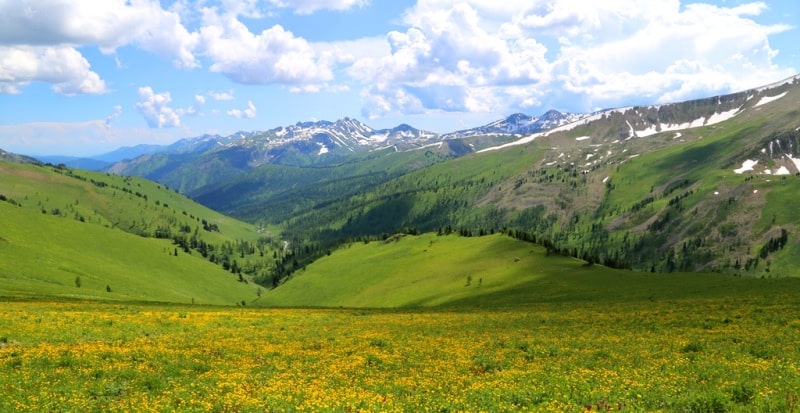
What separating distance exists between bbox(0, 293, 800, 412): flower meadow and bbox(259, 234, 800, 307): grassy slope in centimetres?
3582

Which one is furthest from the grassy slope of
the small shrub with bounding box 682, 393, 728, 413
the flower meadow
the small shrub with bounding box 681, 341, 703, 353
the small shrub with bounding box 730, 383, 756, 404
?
the small shrub with bounding box 682, 393, 728, 413

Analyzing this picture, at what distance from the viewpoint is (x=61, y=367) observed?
2300 cm

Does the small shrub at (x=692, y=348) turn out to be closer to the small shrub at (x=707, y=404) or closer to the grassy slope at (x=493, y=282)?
the small shrub at (x=707, y=404)

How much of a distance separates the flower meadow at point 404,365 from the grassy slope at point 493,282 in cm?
3582

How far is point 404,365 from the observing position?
26547 mm

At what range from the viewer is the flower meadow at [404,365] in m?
17.6

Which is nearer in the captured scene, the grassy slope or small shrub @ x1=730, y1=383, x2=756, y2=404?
small shrub @ x1=730, y1=383, x2=756, y2=404

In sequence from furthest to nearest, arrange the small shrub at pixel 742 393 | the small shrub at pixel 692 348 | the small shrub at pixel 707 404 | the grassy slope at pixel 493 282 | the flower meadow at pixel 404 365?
the grassy slope at pixel 493 282 → the small shrub at pixel 692 348 → the flower meadow at pixel 404 365 → the small shrub at pixel 742 393 → the small shrub at pixel 707 404

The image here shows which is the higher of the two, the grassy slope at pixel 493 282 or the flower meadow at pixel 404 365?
the flower meadow at pixel 404 365

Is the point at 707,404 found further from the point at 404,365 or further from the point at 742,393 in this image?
the point at 404,365

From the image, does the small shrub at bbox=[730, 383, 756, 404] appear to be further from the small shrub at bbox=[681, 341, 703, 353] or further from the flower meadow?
the small shrub at bbox=[681, 341, 703, 353]

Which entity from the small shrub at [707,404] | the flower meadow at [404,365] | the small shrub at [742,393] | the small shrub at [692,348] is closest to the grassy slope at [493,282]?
the flower meadow at [404,365]

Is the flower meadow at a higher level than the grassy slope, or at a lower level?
higher

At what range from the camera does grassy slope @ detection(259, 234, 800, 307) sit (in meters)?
77.8
